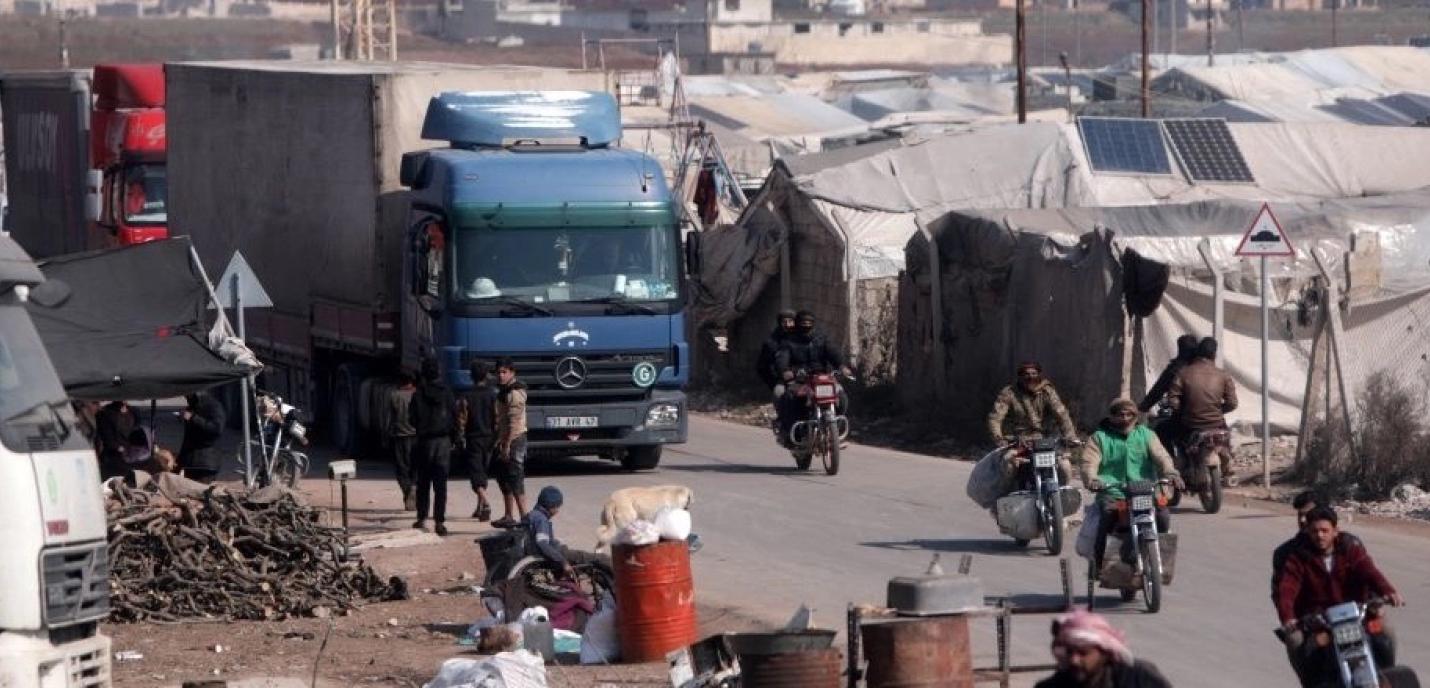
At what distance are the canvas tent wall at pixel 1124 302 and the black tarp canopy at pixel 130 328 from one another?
9.55 metres

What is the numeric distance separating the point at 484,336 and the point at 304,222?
4.37m

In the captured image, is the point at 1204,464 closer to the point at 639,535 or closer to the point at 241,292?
the point at 639,535

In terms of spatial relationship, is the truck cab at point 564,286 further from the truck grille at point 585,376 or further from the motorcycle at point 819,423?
the motorcycle at point 819,423

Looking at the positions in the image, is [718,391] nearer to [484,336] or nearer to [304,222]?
[304,222]

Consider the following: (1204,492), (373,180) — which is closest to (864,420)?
(373,180)

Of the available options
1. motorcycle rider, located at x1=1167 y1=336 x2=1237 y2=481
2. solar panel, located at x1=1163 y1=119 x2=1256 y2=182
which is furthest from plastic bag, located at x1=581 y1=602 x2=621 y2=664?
solar panel, located at x1=1163 y1=119 x2=1256 y2=182

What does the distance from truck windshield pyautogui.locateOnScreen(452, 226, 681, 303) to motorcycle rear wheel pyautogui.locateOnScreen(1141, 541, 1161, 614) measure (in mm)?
8245

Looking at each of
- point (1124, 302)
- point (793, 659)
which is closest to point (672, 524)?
point (793, 659)

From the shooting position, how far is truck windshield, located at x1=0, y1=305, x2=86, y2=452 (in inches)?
409

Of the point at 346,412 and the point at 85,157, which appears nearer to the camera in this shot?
the point at 346,412

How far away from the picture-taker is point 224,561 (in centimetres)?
1609

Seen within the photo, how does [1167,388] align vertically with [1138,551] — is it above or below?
above

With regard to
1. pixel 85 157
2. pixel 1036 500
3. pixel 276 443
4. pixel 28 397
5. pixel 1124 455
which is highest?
pixel 85 157

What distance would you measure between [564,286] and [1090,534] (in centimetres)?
779
